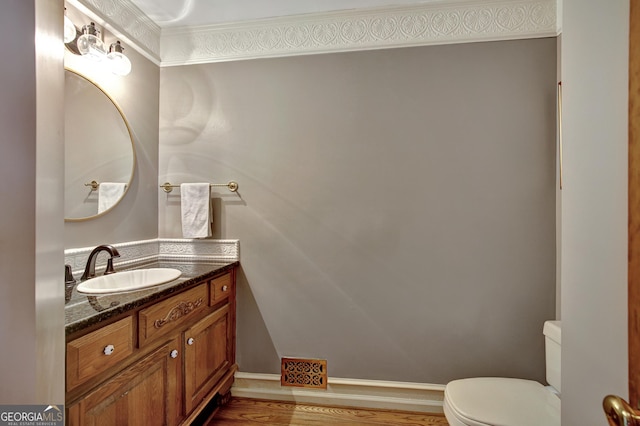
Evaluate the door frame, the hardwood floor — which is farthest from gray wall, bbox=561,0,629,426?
the hardwood floor

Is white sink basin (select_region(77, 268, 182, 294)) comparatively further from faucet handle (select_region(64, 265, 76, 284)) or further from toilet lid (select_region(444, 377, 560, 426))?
toilet lid (select_region(444, 377, 560, 426))

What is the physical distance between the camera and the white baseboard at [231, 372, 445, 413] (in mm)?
1911

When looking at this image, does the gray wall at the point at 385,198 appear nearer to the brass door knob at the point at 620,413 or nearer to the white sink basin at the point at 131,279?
the white sink basin at the point at 131,279

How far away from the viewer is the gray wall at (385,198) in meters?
1.84

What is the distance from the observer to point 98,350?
41.0 inches

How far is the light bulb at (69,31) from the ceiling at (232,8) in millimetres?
492

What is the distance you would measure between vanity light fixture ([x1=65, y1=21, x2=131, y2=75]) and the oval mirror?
122 mm

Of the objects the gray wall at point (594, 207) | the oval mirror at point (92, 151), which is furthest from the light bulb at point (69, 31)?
the gray wall at point (594, 207)

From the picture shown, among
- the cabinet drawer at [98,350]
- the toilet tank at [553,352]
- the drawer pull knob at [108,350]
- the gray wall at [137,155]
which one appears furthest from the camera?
the gray wall at [137,155]

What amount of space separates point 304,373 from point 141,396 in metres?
A: 1.03

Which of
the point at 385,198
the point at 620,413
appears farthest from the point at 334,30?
the point at 620,413

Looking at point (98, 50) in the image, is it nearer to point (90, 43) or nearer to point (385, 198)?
point (90, 43)

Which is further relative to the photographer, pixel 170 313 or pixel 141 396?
pixel 170 313

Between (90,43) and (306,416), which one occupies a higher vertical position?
(90,43)
